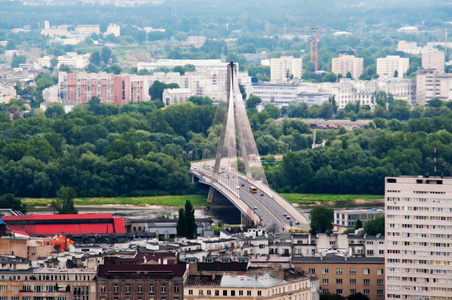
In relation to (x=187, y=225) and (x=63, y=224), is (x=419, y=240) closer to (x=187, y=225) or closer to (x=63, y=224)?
(x=187, y=225)

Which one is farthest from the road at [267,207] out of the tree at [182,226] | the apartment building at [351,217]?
the tree at [182,226]

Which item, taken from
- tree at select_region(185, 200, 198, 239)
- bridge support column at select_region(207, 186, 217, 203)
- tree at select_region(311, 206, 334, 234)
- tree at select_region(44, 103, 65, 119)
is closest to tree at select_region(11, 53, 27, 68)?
tree at select_region(44, 103, 65, 119)

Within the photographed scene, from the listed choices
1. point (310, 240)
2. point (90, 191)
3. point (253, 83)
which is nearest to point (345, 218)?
point (310, 240)

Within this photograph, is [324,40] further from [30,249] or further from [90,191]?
[30,249]

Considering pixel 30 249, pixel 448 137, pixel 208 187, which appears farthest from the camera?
pixel 448 137

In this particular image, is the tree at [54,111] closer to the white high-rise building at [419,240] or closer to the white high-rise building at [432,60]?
the white high-rise building at [432,60]
